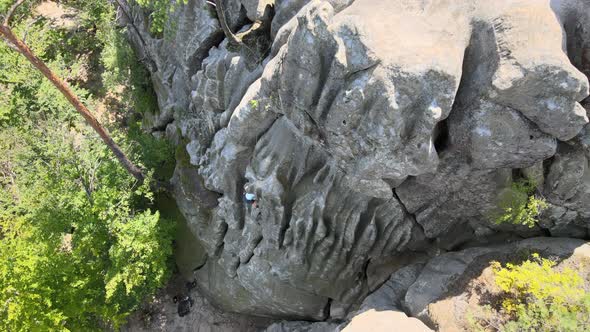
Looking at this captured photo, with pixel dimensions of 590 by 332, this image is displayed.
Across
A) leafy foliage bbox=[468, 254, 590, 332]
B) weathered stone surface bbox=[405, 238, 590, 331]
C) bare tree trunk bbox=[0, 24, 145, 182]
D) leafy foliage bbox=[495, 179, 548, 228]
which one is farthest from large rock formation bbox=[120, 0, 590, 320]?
bare tree trunk bbox=[0, 24, 145, 182]

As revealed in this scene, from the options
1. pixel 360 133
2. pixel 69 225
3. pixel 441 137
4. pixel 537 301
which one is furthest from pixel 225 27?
pixel 537 301

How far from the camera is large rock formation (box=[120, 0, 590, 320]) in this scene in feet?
26.2

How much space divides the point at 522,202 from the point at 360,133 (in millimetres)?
4729

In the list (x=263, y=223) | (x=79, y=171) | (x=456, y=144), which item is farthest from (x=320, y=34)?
(x=79, y=171)

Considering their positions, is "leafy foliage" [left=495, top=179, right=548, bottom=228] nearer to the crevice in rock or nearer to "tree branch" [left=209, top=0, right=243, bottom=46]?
the crevice in rock

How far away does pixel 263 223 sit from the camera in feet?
43.1

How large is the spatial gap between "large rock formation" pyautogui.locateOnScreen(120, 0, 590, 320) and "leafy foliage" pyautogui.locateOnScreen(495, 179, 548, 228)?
0.21 meters

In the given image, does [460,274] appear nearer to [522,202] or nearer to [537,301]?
[537,301]

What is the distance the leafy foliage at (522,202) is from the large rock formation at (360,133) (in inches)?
8.3

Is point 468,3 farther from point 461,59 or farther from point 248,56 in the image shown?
point 248,56

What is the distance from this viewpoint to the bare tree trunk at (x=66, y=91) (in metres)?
9.91

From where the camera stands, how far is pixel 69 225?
612 inches

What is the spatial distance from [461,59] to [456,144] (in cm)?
212

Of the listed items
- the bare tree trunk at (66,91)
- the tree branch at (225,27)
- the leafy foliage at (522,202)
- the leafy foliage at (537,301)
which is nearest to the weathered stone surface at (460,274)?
the leafy foliage at (537,301)
